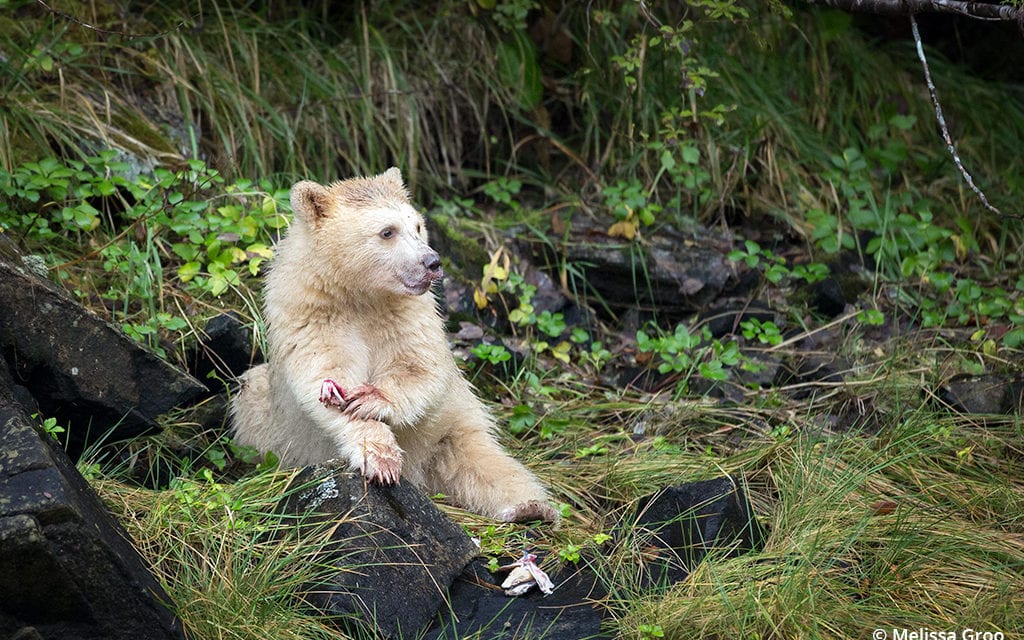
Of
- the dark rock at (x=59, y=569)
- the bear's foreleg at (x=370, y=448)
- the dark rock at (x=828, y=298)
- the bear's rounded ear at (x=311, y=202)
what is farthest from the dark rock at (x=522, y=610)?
the dark rock at (x=828, y=298)

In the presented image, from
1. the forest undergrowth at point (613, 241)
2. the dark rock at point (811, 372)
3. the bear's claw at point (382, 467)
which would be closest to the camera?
the forest undergrowth at point (613, 241)

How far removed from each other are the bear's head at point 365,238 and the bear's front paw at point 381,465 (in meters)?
0.71

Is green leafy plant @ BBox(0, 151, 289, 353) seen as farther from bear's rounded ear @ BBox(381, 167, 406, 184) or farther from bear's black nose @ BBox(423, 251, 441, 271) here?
bear's black nose @ BBox(423, 251, 441, 271)

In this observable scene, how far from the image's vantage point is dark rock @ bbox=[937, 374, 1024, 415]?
554 centimetres

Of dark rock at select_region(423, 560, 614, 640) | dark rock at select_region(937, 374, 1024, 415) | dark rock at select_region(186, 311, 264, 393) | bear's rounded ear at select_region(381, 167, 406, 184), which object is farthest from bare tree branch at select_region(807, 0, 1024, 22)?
dark rock at select_region(186, 311, 264, 393)

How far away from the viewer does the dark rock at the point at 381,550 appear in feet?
12.7

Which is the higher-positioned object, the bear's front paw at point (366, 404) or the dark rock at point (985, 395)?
the bear's front paw at point (366, 404)

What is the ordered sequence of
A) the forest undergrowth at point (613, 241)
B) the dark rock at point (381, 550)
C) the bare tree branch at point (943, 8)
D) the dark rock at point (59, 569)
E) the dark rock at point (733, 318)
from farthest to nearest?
1. the dark rock at point (733, 318)
2. the bare tree branch at point (943, 8)
3. the forest undergrowth at point (613, 241)
4. the dark rock at point (381, 550)
5. the dark rock at point (59, 569)

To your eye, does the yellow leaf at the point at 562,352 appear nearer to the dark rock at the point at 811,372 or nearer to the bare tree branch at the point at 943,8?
the dark rock at the point at 811,372

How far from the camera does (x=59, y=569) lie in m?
3.38

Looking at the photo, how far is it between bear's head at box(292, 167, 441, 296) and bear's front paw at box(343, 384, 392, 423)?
45 centimetres

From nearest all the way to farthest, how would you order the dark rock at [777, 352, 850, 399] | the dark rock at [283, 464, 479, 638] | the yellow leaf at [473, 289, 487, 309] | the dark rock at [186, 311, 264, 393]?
the dark rock at [283, 464, 479, 638]
the dark rock at [186, 311, 264, 393]
the dark rock at [777, 352, 850, 399]
the yellow leaf at [473, 289, 487, 309]

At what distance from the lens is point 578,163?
7664mm

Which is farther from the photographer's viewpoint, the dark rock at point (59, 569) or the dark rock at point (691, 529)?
the dark rock at point (691, 529)
